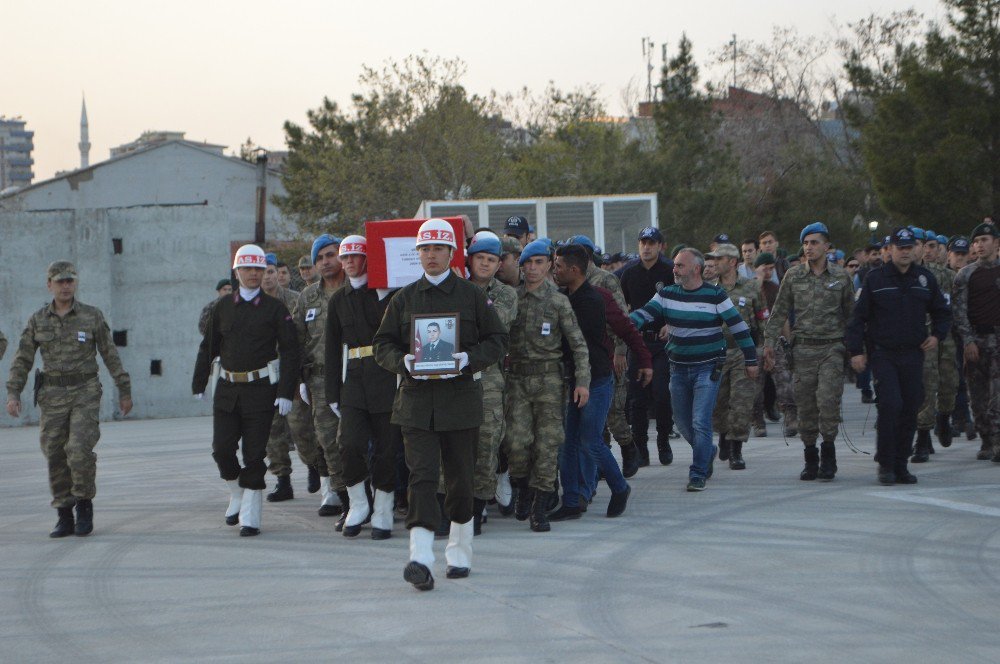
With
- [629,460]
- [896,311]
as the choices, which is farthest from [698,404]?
[896,311]

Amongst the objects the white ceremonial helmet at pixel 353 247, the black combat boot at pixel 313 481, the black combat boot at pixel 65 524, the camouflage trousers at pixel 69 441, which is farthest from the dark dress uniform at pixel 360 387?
the black combat boot at pixel 313 481

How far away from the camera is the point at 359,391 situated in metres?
9.39

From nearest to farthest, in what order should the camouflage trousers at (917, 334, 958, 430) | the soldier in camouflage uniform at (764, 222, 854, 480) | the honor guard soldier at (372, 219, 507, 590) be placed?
1. the honor guard soldier at (372, 219, 507, 590)
2. the soldier in camouflage uniform at (764, 222, 854, 480)
3. the camouflage trousers at (917, 334, 958, 430)

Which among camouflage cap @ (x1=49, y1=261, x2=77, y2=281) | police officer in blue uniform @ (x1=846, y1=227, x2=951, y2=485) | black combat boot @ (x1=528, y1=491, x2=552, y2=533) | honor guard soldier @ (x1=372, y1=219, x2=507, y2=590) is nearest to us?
honor guard soldier @ (x1=372, y1=219, x2=507, y2=590)

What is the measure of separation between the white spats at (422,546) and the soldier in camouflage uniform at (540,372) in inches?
80.1

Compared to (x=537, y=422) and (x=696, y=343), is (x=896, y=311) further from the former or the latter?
(x=537, y=422)

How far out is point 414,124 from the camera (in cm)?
4638

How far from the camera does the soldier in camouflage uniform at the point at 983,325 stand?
12.9 meters

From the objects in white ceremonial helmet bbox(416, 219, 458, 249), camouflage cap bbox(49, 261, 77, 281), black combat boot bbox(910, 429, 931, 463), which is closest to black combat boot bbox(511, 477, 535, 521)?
white ceremonial helmet bbox(416, 219, 458, 249)

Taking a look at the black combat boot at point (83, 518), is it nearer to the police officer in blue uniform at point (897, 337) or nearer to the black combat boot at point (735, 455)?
the black combat boot at point (735, 455)

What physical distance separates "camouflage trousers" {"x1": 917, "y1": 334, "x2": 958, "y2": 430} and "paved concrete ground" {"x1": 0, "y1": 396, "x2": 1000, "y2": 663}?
4.94ft

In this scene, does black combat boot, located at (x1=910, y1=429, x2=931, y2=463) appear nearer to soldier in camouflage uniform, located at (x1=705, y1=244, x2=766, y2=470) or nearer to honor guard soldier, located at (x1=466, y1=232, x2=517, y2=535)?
soldier in camouflage uniform, located at (x1=705, y1=244, x2=766, y2=470)

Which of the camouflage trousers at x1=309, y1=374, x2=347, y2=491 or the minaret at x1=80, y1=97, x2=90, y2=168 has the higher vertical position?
the minaret at x1=80, y1=97, x2=90, y2=168

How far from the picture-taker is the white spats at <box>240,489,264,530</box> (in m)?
9.87
